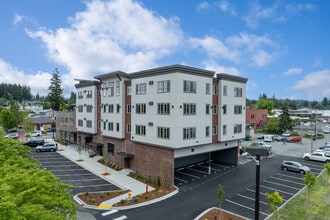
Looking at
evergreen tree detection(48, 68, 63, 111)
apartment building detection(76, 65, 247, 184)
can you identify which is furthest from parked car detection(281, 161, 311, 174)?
evergreen tree detection(48, 68, 63, 111)

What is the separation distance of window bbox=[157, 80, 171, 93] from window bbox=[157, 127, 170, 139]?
421 centimetres

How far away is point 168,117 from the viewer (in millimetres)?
23391

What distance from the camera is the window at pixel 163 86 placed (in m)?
23.5

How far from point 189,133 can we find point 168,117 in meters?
3.03

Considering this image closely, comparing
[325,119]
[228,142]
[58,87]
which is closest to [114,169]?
[228,142]

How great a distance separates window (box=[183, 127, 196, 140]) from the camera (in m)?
23.6

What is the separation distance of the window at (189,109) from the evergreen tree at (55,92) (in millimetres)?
64121

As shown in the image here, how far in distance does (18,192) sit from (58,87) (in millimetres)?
75215

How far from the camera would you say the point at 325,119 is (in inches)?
5069

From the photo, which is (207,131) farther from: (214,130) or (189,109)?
(189,109)

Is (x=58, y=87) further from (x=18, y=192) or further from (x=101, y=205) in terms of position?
(x=18, y=192)

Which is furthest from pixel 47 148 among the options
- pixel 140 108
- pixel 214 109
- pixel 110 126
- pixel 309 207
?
pixel 309 207

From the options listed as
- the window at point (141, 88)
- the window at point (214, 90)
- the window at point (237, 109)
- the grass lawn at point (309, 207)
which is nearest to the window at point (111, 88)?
the window at point (141, 88)

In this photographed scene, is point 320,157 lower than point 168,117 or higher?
lower
